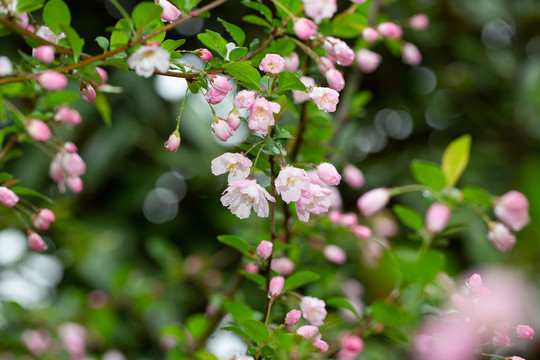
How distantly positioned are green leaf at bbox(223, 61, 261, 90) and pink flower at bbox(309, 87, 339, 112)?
64 mm

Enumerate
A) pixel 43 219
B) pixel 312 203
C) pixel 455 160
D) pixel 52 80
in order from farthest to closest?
pixel 455 160 < pixel 43 219 < pixel 312 203 < pixel 52 80

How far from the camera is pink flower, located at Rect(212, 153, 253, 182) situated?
1.66ft

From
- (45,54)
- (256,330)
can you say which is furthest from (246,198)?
(45,54)

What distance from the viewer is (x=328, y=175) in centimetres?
54

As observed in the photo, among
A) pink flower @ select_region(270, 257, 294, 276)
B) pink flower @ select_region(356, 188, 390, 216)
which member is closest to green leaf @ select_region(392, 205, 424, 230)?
pink flower @ select_region(356, 188, 390, 216)

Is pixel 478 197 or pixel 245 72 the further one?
pixel 478 197

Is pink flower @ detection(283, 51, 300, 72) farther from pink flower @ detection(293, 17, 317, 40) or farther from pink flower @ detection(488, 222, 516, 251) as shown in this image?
pink flower @ detection(488, 222, 516, 251)

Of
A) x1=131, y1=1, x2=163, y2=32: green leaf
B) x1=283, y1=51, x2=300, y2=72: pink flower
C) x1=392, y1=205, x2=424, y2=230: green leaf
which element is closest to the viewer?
x1=131, y1=1, x2=163, y2=32: green leaf

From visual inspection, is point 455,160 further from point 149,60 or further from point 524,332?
point 149,60

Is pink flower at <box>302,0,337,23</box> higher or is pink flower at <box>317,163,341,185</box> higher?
pink flower at <box>302,0,337,23</box>

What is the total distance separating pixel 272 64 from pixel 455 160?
15.5 inches

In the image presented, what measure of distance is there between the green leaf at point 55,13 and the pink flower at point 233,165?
0.21m

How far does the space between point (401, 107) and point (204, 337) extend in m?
1.57

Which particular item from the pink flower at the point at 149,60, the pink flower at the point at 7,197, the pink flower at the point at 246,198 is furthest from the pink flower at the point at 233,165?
the pink flower at the point at 7,197
